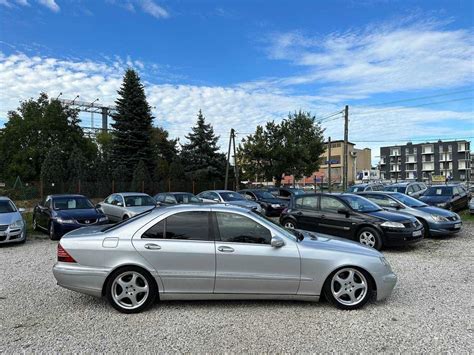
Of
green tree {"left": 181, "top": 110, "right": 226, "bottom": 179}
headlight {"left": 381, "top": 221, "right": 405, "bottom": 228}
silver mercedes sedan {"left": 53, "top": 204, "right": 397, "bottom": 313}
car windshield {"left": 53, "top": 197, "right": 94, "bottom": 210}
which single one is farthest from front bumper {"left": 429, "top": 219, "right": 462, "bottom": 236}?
green tree {"left": 181, "top": 110, "right": 226, "bottom": 179}

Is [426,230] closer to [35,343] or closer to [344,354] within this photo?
[344,354]

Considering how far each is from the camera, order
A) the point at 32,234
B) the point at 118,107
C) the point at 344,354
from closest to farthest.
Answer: the point at 344,354 < the point at 32,234 < the point at 118,107

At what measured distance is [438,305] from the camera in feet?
17.6

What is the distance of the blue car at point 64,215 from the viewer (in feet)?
38.5

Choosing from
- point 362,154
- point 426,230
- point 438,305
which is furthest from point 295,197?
point 362,154

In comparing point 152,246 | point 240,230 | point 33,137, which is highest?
point 33,137

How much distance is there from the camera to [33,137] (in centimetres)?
4494

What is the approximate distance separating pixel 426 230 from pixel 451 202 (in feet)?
25.1

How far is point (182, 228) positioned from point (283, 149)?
2951cm

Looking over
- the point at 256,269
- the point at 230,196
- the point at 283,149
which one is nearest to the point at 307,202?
the point at 256,269

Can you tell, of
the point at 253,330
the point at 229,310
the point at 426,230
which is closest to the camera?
the point at 253,330

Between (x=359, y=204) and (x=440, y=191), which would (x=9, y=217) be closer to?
(x=359, y=204)

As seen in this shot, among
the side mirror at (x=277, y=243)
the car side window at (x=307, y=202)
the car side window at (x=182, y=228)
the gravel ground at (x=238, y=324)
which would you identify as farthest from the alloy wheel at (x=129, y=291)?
the car side window at (x=307, y=202)

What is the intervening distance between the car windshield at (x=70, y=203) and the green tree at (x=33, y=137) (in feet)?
108
